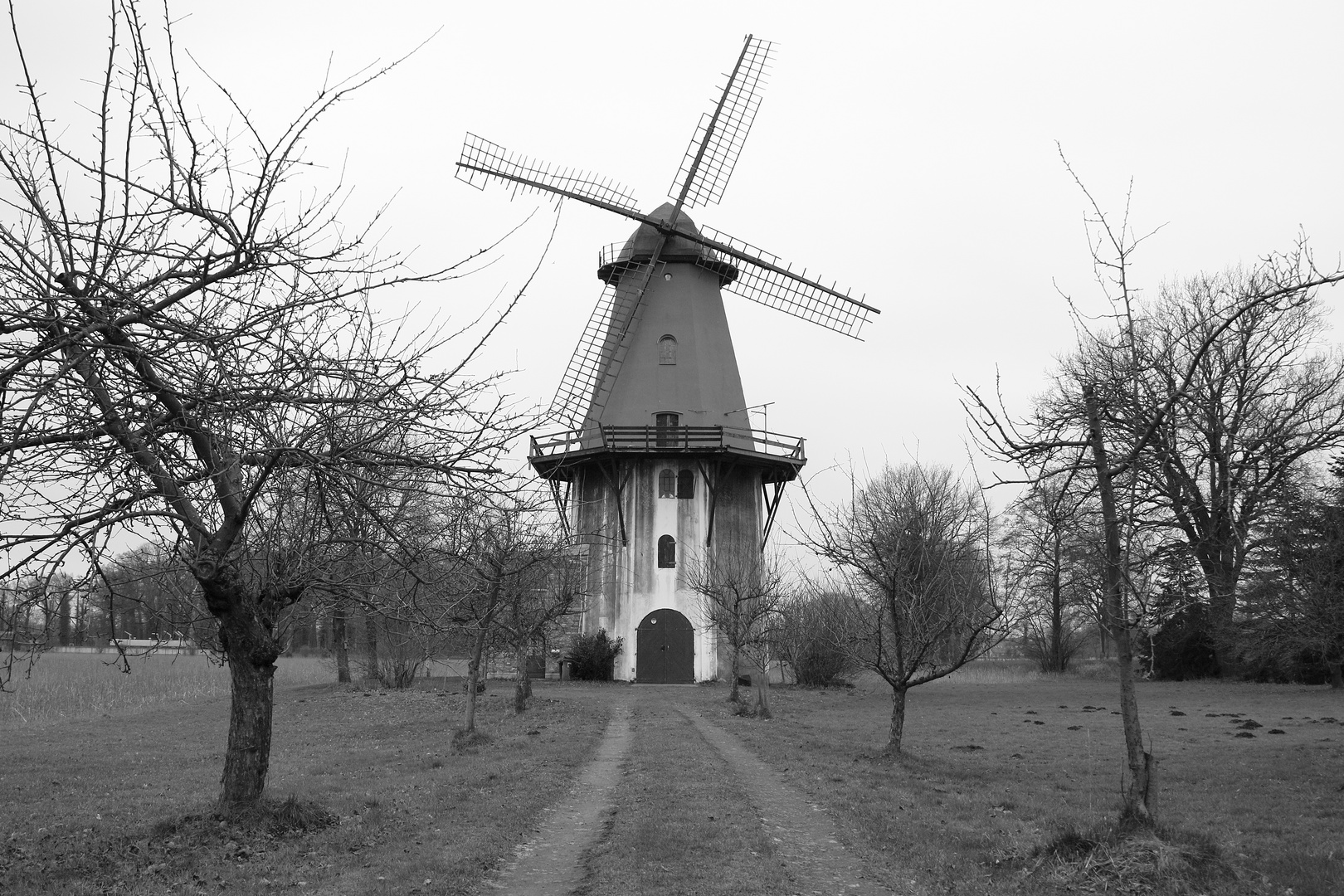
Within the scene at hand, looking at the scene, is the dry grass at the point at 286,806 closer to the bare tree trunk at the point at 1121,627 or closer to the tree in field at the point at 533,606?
the tree in field at the point at 533,606

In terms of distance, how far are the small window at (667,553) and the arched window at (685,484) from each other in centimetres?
165

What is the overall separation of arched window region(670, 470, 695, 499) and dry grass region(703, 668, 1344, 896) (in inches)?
426

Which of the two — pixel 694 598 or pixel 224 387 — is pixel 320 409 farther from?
pixel 694 598

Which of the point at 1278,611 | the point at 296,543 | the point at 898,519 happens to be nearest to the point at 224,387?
the point at 296,543

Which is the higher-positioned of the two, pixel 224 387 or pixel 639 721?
pixel 224 387

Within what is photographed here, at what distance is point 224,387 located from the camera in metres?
6.32

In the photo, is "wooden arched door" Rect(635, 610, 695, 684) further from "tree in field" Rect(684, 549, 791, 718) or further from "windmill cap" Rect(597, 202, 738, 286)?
"windmill cap" Rect(597, 202, 738, 286)

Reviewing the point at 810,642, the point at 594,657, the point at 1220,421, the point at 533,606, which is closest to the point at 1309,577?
the point at 1220,421

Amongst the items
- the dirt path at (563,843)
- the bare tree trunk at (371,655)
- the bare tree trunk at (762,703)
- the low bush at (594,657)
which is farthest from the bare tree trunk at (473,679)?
the low bush at (594,657)

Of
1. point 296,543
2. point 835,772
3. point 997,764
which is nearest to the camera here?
point 296,543

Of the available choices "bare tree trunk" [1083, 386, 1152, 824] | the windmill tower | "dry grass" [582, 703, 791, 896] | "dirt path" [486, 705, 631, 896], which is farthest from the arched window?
"bare tree trunk" [1083, 386, 1152, 824]

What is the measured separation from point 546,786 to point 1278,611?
12.1 meters

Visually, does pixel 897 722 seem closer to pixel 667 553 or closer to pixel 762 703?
pixel 762 703

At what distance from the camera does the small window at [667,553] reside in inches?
1608
